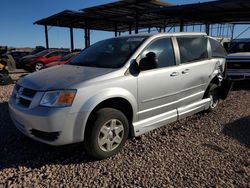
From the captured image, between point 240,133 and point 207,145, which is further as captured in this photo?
point 240,133

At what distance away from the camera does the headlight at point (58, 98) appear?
3.52 metres

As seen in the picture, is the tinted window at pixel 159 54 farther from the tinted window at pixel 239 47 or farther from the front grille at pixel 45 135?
the tinted window at pixel 239 47

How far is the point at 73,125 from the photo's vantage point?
3.56 m

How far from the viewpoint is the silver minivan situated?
3.57 metres

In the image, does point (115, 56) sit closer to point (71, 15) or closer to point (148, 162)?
point (148, 162)

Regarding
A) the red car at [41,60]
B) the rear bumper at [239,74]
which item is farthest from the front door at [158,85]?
the red car at [41,60]

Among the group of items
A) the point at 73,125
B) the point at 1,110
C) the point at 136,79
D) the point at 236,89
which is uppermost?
the point at 136,79

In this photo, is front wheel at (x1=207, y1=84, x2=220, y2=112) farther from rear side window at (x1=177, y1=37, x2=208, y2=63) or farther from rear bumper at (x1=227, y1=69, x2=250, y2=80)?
rear bumper at (x1=227, y1=69, x2=250, y2=80)

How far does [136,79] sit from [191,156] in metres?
1.42

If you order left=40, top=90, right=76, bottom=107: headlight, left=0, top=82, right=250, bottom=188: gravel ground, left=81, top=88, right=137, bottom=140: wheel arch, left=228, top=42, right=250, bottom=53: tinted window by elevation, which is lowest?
left=0, top=82, right=250, bottom=188: gravel ground

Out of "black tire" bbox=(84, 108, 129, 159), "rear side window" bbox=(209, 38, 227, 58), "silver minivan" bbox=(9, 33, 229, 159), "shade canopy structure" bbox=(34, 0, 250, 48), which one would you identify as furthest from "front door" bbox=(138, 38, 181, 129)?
"shade canopy structure" bbox=(34, 0, 250, 48)

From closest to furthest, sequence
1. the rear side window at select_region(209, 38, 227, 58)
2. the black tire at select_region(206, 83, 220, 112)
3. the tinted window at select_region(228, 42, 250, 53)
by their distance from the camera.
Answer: the black tire at select_region(206, 83, 220, 112) → the rear side window at select_region(209, 38, 227, 58) → the tinted window at select_region(228, 42, 250, 53)

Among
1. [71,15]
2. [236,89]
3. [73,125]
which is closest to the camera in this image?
[73,125]

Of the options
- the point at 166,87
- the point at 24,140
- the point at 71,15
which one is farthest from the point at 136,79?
the point at 71,15
